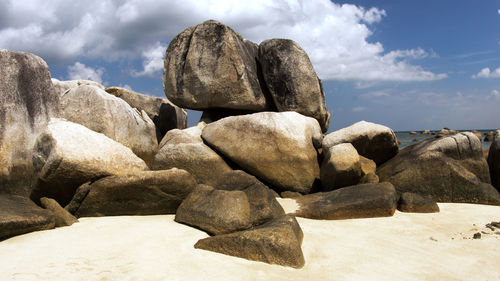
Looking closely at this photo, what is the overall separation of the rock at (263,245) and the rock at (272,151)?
12.1ft

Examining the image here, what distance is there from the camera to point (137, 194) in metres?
5.67

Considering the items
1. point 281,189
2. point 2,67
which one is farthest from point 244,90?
point 2,67

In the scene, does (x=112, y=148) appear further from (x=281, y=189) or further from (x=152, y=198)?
(x=281, y=189)

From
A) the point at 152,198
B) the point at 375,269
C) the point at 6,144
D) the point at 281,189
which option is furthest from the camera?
the point at 281,189

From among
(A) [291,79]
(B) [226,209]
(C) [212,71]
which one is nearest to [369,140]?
(A) [291,79]

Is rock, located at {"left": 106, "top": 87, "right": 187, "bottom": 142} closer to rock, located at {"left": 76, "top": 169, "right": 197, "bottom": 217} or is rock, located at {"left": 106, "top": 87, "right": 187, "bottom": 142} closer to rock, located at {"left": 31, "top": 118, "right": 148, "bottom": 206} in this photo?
rock, located at {"left": 31, "top": 118, "right": 148, "bottom": 206}

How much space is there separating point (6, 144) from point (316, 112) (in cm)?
722

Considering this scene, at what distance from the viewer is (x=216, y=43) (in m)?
9.72

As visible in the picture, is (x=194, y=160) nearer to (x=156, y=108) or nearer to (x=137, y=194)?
Result: (x=137, y=194)

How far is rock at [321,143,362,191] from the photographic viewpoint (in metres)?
7.39

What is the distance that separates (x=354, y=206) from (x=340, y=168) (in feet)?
4.23

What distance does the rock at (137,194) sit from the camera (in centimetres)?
560

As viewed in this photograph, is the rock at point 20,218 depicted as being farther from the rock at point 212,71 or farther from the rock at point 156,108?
the rock at point 156,108

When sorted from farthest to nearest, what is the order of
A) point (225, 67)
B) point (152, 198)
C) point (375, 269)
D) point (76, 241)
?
point (225, 67), point (152, 198), point (76, 241), point (375, 269)
